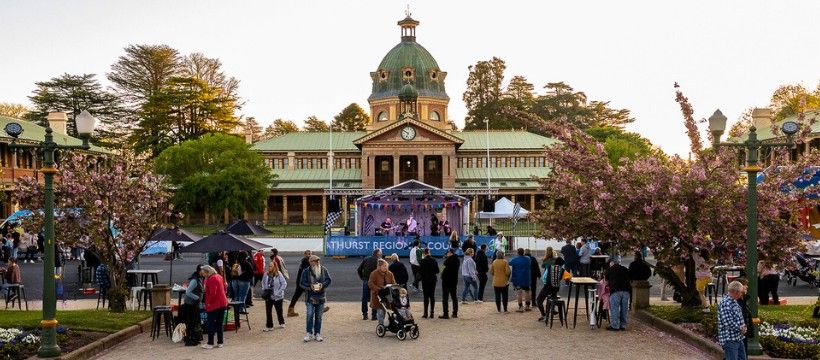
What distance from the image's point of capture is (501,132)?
87.8 m

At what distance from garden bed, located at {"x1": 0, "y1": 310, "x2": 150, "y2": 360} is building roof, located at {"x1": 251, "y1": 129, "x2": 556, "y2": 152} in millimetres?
65607

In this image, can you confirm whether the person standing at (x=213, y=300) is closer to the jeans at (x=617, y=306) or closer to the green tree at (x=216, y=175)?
the jeans at (x=617, y=306)

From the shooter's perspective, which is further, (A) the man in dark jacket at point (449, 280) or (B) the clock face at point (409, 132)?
(B) the clock face at point (409, 132)

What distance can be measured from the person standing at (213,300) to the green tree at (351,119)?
10094 centimetres

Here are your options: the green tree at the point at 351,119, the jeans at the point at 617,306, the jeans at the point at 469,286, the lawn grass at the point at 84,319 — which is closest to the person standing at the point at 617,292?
the jeans at the point at 617,306

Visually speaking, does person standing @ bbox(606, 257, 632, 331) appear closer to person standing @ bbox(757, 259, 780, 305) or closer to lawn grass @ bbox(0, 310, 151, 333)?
person standing @ bbox(757, 259, 780, 305)

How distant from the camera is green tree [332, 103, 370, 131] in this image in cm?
11662

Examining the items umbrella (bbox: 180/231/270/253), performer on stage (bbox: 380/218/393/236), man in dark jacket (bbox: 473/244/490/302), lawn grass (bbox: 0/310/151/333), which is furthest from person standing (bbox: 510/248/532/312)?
performer on stage (bbox: 380/218/393/236)

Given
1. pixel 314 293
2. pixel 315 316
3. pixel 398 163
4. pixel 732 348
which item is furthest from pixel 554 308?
pixel 398 163

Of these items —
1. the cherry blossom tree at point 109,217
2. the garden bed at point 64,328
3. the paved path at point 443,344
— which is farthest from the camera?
the cherry blossom tree at point 109,217

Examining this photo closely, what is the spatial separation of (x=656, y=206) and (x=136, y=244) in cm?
1176

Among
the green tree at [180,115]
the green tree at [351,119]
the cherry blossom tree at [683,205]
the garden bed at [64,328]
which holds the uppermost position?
the green tree at [351,119]

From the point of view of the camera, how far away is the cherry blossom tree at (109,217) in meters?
19.4

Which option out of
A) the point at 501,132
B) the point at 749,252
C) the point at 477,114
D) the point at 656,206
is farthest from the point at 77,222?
the point at 477,114
